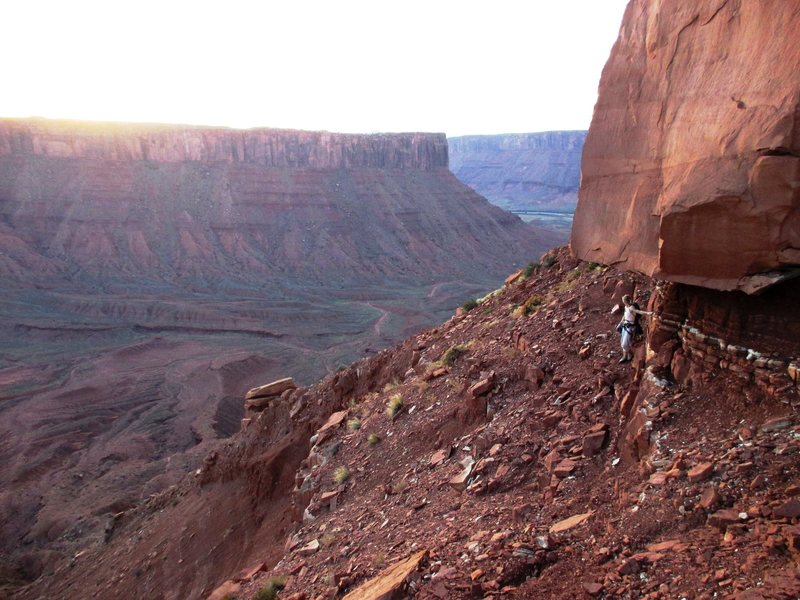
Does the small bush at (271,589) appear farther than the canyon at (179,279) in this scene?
No

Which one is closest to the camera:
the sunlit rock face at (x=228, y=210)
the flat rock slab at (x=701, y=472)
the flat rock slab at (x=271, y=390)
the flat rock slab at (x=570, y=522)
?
the flat rock slab at (x=701, y=472)

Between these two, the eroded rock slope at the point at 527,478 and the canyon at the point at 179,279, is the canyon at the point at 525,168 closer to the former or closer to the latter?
the canyon at the point at 179,279

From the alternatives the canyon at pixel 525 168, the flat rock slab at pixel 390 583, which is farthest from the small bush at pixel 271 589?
the canyon at pixel 525 168

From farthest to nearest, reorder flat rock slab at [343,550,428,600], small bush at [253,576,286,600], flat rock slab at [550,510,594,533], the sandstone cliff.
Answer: the sandstone cliff < small bush at [253,576,286,600] < flat rock slab at [343,550,428,600] < flat rock slab at [550,510,594,533]

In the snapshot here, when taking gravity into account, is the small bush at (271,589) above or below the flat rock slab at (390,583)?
below

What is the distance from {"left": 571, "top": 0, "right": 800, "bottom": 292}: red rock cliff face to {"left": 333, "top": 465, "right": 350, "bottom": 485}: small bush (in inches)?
186

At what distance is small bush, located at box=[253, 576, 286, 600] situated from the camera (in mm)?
7344

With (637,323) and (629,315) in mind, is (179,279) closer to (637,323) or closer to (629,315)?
(637,323)

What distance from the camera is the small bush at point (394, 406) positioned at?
10.2 metres

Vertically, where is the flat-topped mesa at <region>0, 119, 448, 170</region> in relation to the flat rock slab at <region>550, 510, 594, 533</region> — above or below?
above

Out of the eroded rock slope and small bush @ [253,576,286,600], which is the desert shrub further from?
small bush @ [253,576,286,600]

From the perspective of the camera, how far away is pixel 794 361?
5.22 metres

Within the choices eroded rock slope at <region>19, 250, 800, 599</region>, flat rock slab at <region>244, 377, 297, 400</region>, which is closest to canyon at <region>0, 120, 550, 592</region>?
flat rock slab at <region>244, 377, 297, 400</region>

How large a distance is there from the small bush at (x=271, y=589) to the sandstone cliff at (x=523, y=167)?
397 ft
